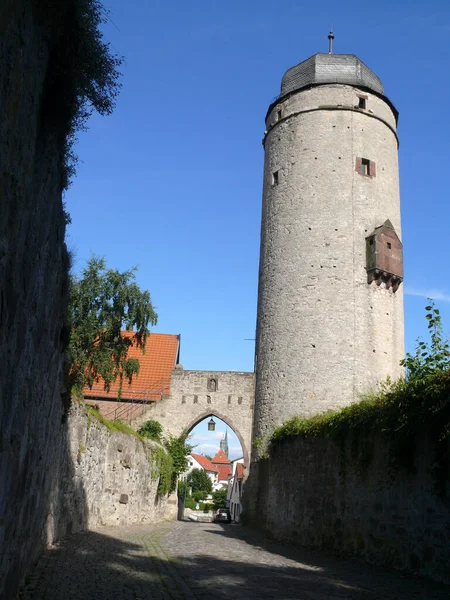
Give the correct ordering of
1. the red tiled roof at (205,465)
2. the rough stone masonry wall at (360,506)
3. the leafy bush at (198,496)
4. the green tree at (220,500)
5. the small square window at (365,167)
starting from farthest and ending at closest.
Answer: the red tiled roof at (205,465) < the leafy bush at (198,496) < the green tree at (220,500) < the small square window at (365,167) < the rough stone masonry wall at (360,506)

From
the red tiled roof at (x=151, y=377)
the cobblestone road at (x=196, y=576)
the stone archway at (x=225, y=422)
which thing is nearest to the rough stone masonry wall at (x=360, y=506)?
the cobblestone road at (x=196, y=576)

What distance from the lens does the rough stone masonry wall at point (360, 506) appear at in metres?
7.76

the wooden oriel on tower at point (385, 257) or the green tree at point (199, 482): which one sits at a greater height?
the wooden oriel on tower at point (385, 257)

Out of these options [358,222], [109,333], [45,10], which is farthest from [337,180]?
[45,10]

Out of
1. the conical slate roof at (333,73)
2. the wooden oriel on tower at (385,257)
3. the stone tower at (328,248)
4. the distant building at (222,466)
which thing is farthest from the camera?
the distant building at (222,466)

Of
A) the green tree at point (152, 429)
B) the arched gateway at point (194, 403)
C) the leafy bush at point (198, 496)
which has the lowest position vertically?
the leafy bush at point (198, 496)

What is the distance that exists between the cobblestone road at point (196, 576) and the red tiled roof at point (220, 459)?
101 metres

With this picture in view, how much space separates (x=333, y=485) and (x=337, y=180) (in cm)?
1056

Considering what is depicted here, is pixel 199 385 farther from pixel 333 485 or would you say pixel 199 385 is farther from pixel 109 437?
pixel 333 485

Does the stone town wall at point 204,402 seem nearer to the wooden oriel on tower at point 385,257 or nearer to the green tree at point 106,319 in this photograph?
the green tree at point 106,319

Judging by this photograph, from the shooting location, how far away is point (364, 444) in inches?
396

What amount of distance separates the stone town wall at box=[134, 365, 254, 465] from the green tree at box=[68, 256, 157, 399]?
2927mm

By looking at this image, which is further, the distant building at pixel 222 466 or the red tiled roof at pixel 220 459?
the red tiled roof at pixel 220 459

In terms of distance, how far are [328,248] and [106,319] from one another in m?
8.72
